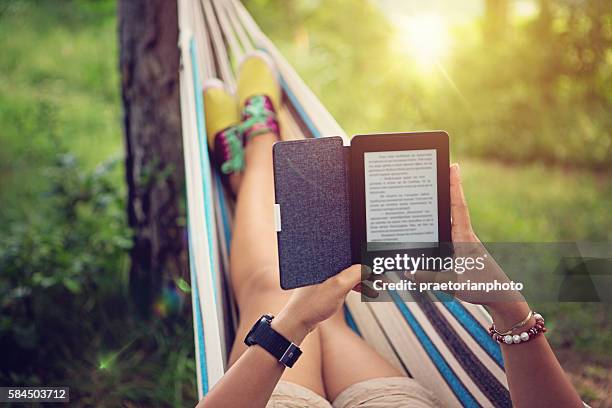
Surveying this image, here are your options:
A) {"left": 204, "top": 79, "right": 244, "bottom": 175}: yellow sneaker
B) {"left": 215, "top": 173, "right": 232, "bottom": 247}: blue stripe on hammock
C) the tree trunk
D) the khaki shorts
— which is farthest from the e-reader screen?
the tree trunk

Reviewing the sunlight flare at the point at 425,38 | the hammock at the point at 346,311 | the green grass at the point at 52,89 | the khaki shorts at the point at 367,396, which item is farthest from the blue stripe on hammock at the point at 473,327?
the sunlight flare at the point at 425,38

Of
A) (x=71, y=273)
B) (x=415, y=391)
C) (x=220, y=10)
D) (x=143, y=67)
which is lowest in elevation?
(x=415, y=391)

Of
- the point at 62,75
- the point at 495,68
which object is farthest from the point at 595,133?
the point at 62,75

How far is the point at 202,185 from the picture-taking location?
1351 millimetres

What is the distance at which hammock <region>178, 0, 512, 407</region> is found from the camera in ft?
3.57

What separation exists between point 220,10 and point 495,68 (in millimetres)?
2395

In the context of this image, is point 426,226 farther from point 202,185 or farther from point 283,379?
point 202,185

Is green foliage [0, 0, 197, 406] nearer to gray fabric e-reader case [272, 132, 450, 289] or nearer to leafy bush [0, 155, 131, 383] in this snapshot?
leafy bush [0, 155, 131, 383]

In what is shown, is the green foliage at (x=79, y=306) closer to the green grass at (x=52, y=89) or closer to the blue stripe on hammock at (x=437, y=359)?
the green grass at (x=52, y=89)

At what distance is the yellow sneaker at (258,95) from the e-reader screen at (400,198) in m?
0.73

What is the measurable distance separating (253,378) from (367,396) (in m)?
0.30

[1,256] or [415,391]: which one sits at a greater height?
[1,256]

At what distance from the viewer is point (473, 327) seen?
111 centimetres

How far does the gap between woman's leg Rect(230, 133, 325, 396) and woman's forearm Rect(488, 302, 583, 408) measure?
0.37m
